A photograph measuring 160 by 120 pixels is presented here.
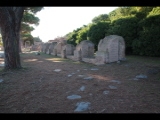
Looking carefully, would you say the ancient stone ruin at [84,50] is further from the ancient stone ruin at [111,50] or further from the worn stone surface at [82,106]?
the worn stone surface at [82,106]

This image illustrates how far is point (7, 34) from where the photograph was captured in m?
7.94

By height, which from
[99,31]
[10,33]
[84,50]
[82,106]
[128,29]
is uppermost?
[99,31]

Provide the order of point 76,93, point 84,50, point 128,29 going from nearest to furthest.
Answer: point 76,93 < point 84,50 < point 128,29

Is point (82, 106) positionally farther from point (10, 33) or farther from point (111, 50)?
point (111, 50)

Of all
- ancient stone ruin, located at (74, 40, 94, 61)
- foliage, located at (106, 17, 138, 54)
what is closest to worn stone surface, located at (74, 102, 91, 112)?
ancient stone ruin, located at (74, 40, 94, 61)

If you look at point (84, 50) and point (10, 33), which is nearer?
point (10, 33)

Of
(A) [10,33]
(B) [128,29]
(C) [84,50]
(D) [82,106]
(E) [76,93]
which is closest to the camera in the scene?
(D) [82,106]

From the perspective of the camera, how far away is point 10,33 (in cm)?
798

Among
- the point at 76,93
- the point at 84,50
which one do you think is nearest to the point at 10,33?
the point at 76,93

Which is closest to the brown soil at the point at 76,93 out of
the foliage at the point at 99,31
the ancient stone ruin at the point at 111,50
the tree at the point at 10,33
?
the tree at the point at 10,33

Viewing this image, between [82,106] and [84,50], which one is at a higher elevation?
[84,50]

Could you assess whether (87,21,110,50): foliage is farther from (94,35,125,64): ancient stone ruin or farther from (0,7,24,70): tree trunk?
(0,7,24,70): tree trunk
